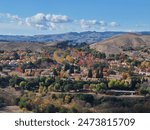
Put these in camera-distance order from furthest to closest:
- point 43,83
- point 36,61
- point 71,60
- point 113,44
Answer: point 113,44
point 71,60
point 36,61
point 43,83

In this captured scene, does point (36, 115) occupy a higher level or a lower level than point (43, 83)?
higher

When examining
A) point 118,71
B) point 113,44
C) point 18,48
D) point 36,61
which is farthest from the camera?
point 113,44

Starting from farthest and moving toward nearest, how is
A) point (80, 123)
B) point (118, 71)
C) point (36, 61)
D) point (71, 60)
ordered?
1. point (71, 60)
2. point (36, 61)
3. point (118, 71)
4. point (80, 123)

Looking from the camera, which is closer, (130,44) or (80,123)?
(80,123)

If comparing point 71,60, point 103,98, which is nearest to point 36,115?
point 103,98

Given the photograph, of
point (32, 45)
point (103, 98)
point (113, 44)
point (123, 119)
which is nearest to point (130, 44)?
point (113, 44)

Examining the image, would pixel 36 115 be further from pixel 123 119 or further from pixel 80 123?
pixel 123 119

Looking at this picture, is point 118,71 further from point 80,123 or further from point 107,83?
point 80,123

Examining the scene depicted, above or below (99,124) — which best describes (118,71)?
below

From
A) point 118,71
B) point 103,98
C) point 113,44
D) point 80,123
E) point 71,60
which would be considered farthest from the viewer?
point 113,44
